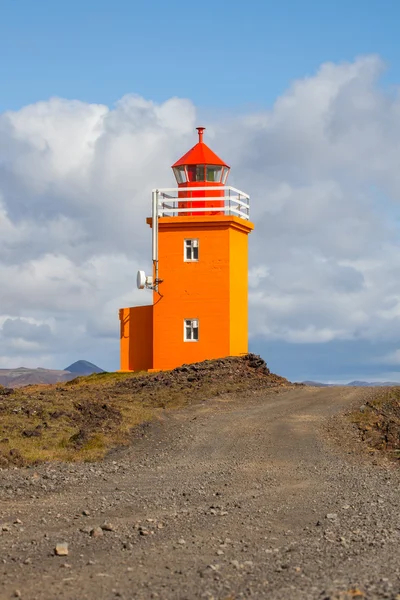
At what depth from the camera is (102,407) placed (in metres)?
23.3

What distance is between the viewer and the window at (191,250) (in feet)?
117

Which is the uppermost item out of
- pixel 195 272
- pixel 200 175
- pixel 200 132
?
pixel 200 132

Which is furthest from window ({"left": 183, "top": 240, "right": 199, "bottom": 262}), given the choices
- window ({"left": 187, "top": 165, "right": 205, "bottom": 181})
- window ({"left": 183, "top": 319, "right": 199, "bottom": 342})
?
window ({"left": 187, "top": 165, "right": 205, "bottom": 181})

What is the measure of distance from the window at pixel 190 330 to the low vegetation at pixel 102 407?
310 centimetres

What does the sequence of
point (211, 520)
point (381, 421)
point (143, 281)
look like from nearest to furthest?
point (211, 520) → point (381, 421) → point (143, 281)

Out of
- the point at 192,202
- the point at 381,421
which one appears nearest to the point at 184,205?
the point at 192,202

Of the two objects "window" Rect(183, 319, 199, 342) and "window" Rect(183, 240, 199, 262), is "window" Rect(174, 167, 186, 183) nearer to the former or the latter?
"window" Rect(183, 240, 199, 262)

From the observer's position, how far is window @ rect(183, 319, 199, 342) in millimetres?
35625

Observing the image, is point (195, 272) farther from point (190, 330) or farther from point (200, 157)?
point (200, 157)

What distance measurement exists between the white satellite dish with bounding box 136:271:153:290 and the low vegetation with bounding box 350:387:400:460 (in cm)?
1174

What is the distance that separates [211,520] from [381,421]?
11.7 m

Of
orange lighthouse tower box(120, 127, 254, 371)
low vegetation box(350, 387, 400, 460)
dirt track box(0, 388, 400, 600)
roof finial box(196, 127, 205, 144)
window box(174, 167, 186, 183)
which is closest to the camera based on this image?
dirt track box(0, 388, 400, 600)

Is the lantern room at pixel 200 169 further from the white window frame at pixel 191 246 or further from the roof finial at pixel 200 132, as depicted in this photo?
the white window frame at pixel 191 246

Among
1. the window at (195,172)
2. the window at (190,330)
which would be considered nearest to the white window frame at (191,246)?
the window at (190,330)
